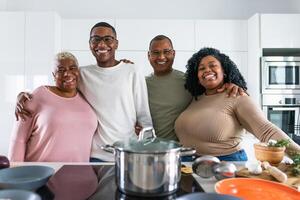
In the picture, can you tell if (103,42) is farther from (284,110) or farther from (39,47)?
(284,110)

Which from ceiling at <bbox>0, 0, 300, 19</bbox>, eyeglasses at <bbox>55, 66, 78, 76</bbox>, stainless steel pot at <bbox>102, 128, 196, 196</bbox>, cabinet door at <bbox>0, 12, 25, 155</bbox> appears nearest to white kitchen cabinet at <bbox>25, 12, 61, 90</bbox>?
cabinet door at <bbox>0, 12, 25, 155</bbox>

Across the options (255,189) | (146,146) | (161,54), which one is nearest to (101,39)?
(161,54)

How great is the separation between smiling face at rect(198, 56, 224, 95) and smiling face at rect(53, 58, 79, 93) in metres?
0.58

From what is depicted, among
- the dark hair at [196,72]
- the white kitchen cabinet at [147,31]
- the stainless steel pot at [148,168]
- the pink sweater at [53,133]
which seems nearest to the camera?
the stainless steel pot at [148,168]

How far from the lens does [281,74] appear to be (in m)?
2.38

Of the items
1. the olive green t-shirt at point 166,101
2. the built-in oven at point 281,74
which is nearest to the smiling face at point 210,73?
the olive green t-shirt at point 166,101

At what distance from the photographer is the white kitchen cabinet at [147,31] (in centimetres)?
250

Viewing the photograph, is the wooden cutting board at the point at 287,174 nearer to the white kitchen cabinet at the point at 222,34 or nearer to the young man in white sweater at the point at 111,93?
the young man in white sweater at the point at 111,93

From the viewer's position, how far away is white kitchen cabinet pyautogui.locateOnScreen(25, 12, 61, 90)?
2.36 m

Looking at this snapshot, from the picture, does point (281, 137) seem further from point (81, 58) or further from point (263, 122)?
point (81, 58)

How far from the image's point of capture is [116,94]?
1192 millimetres

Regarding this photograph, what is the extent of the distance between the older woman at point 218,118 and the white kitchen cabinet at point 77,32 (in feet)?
4.88

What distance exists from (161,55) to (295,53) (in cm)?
180

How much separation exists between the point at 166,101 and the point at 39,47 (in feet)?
5.03
